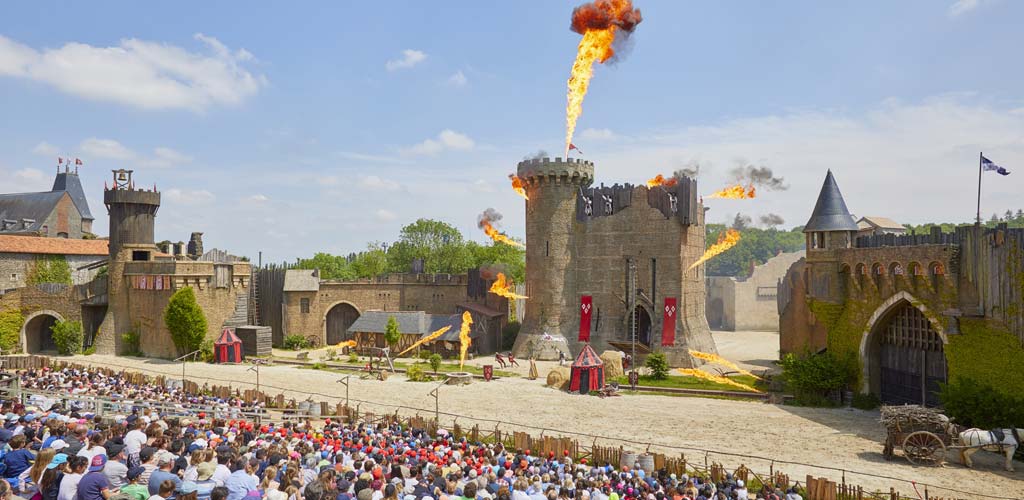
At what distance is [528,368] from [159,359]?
25.5 metres

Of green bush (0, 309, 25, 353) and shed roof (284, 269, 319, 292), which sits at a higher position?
shed roof (284, 269, 319, 292)

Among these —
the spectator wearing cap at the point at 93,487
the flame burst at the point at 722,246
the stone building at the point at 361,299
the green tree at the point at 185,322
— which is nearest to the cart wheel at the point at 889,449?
the spectator wearing cap at the point at 93,487

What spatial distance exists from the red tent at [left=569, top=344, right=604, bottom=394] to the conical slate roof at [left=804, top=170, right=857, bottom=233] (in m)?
12.7

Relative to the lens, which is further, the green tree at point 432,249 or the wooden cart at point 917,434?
the green tree at point 432,249

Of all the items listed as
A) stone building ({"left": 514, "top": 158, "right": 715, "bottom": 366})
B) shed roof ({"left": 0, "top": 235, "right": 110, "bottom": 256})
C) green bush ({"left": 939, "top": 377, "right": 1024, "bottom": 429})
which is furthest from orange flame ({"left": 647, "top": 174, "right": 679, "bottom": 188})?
shed roof ({"left": 0, "top": 235, "right": 110, "bottom": 256})

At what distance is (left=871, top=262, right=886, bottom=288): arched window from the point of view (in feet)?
102

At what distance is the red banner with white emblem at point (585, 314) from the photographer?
155ft

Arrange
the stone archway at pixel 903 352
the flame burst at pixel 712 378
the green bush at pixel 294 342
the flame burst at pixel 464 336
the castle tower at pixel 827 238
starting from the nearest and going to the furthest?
the stone archway at pixel 903 352
the castle tower at pixel 827 238
the flame burst at pixel 712 378
the flame burst at pixel 464 336
the green bush at pixel 294 342

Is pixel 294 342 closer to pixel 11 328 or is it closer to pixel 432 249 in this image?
pixel 11 328

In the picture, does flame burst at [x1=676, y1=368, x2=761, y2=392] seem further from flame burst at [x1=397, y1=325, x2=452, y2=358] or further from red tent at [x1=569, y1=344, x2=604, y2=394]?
flame burst at [x1=397, y1=325, x2=452, y2=358]

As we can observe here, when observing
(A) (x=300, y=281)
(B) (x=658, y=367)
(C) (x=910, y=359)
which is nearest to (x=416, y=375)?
(B) (x=658, y=367)

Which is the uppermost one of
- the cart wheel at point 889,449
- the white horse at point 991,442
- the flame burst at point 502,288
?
the flame burst at point 502,288

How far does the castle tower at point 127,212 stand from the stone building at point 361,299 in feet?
36.1

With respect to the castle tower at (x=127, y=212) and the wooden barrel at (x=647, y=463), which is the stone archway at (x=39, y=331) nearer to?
the castle tower at (x=127, y=212)
